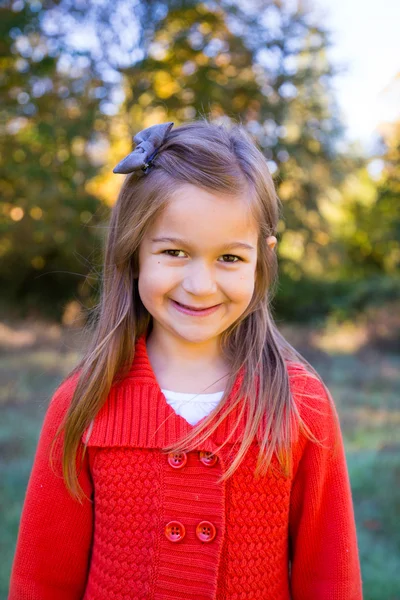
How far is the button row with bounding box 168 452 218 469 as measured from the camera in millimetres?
1479

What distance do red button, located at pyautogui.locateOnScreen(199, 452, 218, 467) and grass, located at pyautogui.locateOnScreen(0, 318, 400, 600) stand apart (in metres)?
0.79

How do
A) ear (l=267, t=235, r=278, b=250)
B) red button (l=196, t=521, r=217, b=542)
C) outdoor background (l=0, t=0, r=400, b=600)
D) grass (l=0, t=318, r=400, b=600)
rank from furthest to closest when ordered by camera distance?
1. outdoor background (l=0, t=0, r=400, b=600)
2. grass (l=0, t=318, r=400, b=600)
3. ear (l=267, t=235, r=278, b=250)
4. red button (l=196, t=521, r=217, b=542)

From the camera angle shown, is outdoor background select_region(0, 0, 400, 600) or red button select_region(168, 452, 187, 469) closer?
red button select_region(168, 452, 187, 469)

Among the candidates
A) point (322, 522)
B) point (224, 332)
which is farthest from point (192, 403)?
point (322, 522)

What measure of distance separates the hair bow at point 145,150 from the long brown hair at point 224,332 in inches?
0.8

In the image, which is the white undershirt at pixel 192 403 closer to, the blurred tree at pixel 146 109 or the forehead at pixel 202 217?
the forehead at pixel 202 217

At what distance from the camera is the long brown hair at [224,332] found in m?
1.50

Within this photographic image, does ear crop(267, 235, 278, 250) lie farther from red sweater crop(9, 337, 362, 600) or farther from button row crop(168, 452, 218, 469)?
Answer: button row crop(168, 452, 218, 469)

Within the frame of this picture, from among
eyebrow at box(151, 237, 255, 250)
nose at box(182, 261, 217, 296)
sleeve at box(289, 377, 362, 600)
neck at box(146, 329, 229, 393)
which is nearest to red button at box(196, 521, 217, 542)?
sleeve at box(289, 377, 362, 600)

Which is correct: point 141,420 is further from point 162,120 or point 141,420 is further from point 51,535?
point 162,120

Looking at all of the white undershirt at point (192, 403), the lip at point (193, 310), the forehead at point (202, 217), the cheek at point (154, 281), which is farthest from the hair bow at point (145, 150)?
the white undershirt at point (192, 403)

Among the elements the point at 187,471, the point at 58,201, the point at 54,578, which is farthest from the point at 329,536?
the point at 58,201

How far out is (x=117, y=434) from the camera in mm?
1520

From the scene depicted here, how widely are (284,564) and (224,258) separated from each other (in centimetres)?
80
